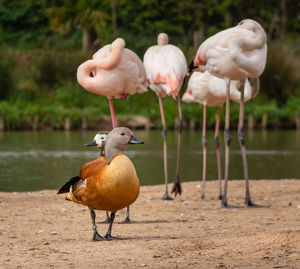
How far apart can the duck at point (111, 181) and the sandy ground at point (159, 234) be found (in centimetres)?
32

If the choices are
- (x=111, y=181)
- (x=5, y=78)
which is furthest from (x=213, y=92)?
(x=5, y=78)

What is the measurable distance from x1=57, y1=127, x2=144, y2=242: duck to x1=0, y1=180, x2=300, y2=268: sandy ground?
322mm

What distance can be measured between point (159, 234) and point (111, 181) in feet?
3.20

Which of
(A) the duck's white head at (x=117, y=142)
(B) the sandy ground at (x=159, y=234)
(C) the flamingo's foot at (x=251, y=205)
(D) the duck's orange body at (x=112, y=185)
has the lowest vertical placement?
(C) the flamingo's foot at (x=251, y=205)

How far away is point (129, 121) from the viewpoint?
22.0m

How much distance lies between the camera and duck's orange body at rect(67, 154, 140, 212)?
5.49m

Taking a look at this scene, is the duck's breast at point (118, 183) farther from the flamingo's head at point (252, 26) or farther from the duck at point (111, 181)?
the flamingo's head at point (252, 26)

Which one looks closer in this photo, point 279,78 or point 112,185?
point 112,185

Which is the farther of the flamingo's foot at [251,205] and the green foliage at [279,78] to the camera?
the green foliage at [279,78]

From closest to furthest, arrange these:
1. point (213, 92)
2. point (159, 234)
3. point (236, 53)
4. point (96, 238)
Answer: point (96, 238)
point (159, 234)
point (236, 53)
point (213, 92)

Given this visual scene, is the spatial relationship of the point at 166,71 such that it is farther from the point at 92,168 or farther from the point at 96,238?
the point at 96,238

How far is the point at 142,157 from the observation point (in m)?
15.4

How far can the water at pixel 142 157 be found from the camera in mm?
12324

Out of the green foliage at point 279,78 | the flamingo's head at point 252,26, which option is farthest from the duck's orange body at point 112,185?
the green foliage at point 279,78
